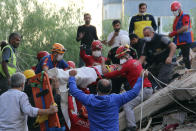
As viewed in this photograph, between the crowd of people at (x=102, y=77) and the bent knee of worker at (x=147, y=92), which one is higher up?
the crowd of people at (x=102, y=77)

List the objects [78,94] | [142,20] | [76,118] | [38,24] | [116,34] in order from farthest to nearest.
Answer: [38,24], [142,20], [116,34], [76,118], [78,94]

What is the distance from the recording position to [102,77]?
26.9ft

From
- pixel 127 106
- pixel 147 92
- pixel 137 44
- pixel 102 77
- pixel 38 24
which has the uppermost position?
pixel 137 44

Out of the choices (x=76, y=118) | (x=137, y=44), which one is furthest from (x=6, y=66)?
(x=137, y=44)

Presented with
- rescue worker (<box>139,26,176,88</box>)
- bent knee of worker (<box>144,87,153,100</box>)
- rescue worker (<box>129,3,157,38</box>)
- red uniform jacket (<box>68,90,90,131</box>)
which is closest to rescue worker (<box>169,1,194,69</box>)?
rescue worker (<box>129,3,157,38</box>)

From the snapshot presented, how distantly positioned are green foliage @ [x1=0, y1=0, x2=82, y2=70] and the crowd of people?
7.62 meters

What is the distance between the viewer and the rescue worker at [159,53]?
893cm

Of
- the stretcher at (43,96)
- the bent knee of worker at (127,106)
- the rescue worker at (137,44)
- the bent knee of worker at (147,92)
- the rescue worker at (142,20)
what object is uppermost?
the rescue worker at (142,20)

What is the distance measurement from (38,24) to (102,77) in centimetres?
1138

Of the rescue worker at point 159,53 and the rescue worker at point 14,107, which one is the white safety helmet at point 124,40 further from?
the rescue worker at point 14,107

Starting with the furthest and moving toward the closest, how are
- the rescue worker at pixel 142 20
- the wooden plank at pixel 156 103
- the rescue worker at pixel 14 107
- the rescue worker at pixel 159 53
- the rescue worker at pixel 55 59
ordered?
1. the rescue worker at pixel 142 20
2. the rescue worker at pixel 159 53
3. the rescue worker at pixel 55 59
4. the wooden plank at pixel 156 103
5. the rescue worker at pixel 14 107

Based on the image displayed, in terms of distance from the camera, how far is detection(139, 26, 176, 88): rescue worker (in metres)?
8.93

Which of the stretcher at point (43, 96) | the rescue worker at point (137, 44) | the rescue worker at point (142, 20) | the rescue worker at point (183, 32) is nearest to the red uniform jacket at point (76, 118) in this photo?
the stretcher at point (43, 96)

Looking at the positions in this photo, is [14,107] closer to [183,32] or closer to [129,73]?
[129,73]
